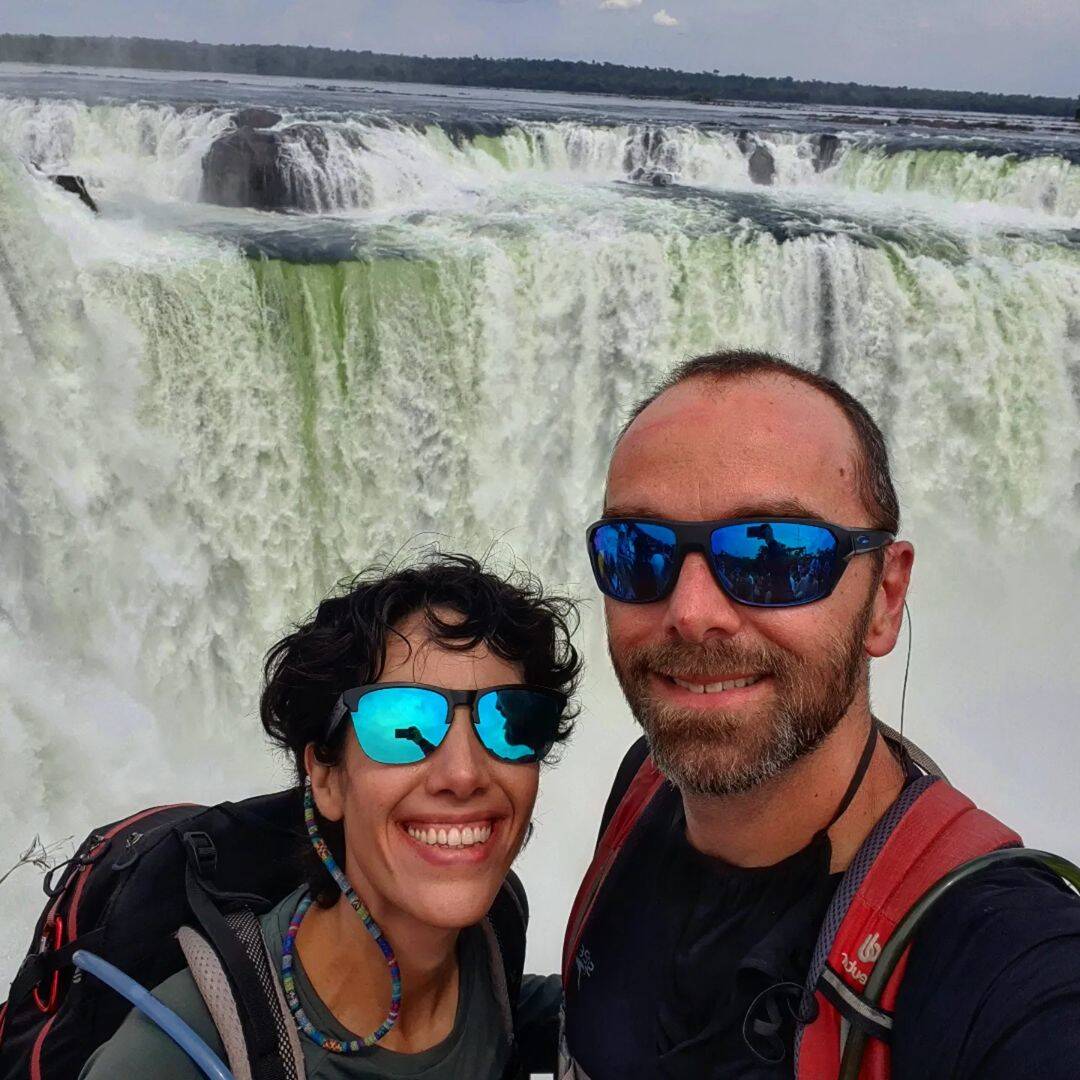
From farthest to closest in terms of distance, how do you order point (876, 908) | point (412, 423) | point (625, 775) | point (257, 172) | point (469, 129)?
1. point (469, 129)
2. point (257, 172)
3. point (412, 423)
4. point (625, 775)
5. point (876, 908)

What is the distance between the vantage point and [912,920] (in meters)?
0.99

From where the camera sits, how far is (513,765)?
4.37 feet

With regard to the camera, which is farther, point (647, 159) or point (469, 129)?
point (647, 159)

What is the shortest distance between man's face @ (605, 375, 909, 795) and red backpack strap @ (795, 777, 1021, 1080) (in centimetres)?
15

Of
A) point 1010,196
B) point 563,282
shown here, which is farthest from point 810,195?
point 563,282

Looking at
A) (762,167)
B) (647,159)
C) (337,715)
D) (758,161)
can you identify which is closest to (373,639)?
(337,715)

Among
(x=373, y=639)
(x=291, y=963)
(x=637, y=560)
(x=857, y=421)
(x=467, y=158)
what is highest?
(x=467, y=158)

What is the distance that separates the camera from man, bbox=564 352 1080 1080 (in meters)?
1.19

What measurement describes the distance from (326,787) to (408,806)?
160mm

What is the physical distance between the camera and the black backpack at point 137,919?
1267 millimetres

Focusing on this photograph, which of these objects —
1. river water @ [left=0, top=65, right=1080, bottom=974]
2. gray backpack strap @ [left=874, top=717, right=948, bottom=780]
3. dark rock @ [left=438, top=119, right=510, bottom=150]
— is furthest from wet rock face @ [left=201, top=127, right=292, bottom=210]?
gray backpack strap @ [left=874, top=717, right=948, bottom=780]

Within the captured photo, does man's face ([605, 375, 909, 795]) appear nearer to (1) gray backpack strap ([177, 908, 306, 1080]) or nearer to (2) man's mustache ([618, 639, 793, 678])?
(2) man's mustache ([618, 639, 793, 678])

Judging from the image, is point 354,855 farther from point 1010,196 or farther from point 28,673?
point 1010,196

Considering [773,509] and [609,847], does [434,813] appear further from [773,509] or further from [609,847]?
[773,509]
